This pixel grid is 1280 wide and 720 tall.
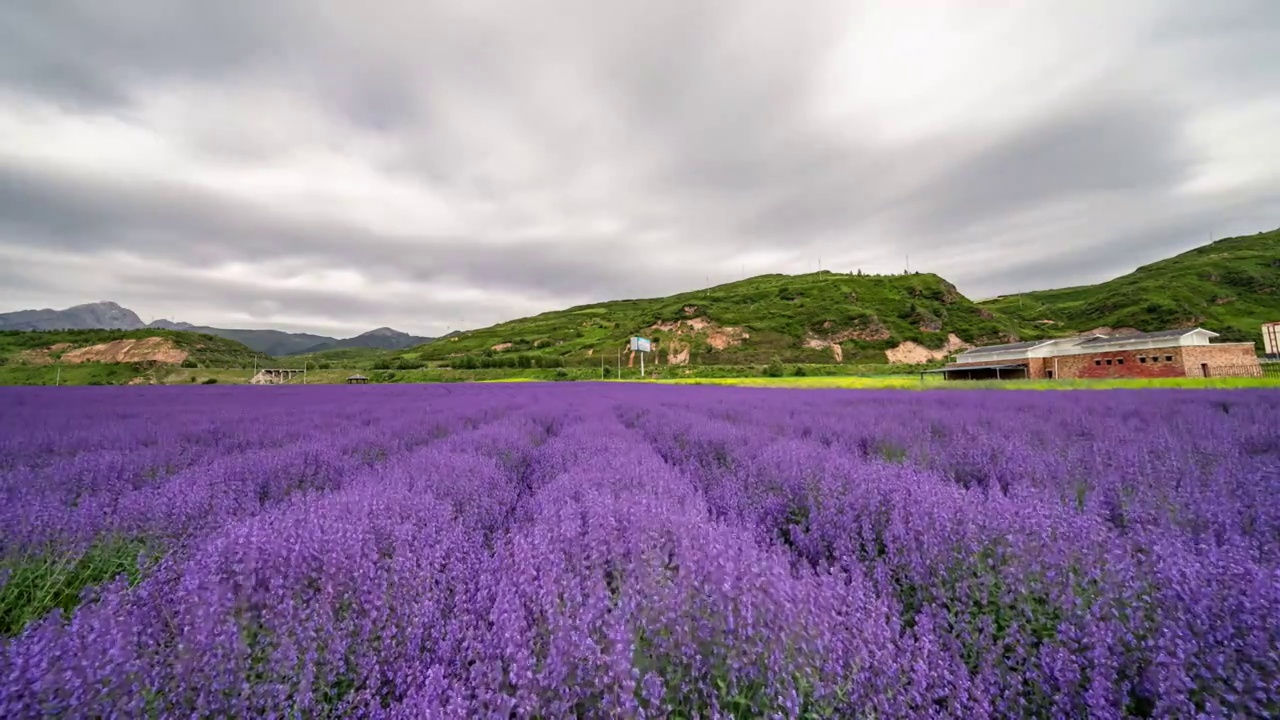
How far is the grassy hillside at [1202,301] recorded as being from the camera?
219ft

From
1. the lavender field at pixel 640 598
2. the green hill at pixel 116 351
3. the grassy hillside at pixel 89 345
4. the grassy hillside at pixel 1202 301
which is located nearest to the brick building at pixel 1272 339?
the grassy hillside at pixel 1202 301

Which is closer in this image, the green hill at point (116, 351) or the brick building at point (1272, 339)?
the brick building at point (1272, 339)

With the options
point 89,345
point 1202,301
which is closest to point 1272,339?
point 1202,301

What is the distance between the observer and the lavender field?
1.23m

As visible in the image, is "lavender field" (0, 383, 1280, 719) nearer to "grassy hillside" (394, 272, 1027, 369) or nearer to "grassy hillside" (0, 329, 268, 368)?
"grassy hillside" (394, 272, 1027, 369)

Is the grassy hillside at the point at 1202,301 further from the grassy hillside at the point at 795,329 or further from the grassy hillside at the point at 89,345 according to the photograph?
the grassy hillside at the point at 89,345

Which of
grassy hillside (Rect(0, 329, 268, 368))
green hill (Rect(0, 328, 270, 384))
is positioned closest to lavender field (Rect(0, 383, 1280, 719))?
green hill (Rect(0, 328, 270, 384))

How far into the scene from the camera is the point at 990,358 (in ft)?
124

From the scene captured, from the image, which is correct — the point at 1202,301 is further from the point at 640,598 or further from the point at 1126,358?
the point at 640,598

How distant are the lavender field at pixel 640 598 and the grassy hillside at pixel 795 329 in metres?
54.8

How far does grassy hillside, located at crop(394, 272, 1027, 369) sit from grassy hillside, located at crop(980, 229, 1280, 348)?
509 inches

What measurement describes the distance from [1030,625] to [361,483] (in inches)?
141

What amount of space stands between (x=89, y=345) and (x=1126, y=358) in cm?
9829

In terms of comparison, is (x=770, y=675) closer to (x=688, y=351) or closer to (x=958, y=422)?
(x=958, y=422)
